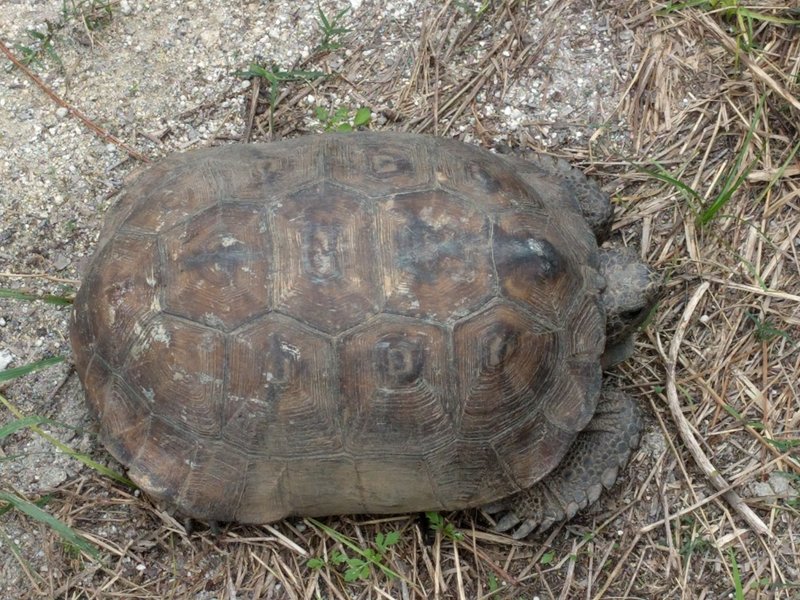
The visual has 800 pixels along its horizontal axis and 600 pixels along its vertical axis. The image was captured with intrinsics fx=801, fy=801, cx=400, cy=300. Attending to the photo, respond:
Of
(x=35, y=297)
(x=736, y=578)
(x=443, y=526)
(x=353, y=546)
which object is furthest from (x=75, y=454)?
(x=736, y=578)

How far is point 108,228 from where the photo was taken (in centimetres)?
326

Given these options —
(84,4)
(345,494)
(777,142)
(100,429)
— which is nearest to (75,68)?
(84,4)

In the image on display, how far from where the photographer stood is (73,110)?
385 centimetres

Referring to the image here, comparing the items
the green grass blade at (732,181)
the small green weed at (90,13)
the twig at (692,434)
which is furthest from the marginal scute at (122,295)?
the green grass blade at (732,181)

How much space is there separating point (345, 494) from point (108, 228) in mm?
1437

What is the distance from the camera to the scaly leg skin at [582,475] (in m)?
3.23

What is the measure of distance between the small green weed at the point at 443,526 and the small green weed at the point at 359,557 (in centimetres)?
15

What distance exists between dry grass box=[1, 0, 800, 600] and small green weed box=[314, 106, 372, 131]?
11cm

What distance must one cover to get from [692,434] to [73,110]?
3.18 meters

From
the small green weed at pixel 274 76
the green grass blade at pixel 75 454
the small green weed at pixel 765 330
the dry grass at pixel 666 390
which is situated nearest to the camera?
the green grass blade at pixel 75 454

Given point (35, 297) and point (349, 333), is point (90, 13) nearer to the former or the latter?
point (35, 297)

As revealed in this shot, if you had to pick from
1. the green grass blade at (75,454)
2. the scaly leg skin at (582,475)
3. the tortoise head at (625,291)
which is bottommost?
the scaly leg skin at (582,475)

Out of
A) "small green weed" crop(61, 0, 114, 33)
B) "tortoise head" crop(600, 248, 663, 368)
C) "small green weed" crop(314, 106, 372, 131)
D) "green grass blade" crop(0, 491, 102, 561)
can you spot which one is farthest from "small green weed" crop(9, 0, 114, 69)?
"tortoise head" crop(600, 248, 663, 368)

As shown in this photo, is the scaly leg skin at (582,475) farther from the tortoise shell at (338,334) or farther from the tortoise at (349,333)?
the tortoise shell at (338,334)
